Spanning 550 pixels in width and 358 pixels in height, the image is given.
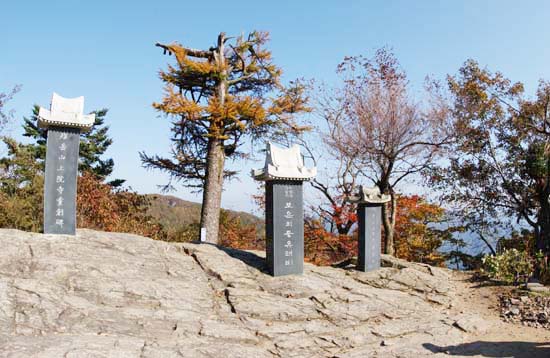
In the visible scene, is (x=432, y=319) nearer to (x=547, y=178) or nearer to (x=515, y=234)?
(x=547, y=178)

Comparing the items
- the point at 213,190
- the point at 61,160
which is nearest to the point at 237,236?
the point at 213,190

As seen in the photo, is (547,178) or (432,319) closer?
(432,319)

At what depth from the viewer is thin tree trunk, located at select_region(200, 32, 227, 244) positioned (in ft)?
45.8

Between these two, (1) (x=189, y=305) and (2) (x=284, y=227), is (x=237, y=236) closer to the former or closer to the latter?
(2) (x=284, y=227)

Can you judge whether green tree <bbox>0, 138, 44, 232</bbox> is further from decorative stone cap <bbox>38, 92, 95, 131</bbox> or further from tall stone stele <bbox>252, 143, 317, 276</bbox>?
tall stone stele <bbox>252, 143, 317, 276</bbox>

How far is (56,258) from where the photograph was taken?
7.89 m

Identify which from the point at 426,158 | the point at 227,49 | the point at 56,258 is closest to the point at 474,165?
the point at 426,158

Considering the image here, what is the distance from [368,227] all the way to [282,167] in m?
3.05

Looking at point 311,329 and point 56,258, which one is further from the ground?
point 56,258

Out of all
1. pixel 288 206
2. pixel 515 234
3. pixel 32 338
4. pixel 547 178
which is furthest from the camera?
pixel 515 234

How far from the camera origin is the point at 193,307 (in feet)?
24.0

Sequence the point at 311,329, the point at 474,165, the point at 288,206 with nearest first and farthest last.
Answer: the point at 311,329
the point at 288,206
the point at 474,165

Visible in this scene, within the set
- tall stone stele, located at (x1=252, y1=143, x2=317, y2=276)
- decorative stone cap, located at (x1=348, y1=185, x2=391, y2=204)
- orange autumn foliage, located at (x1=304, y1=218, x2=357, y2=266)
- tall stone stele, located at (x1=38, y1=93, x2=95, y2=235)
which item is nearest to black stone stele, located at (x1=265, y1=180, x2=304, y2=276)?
Answer: tall stone stele, located at (x1=252, y1=143, x2=317, y2=276)

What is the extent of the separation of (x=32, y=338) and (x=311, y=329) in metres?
4.24
